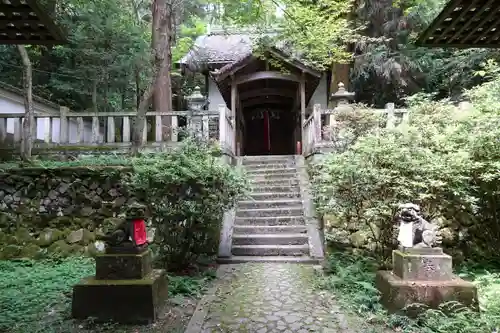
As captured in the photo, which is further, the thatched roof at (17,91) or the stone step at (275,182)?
the thatched roof at (17,91)

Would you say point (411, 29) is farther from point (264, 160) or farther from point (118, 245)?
point (118, 245)

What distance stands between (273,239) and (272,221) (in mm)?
759

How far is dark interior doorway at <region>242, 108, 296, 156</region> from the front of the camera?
17.8m

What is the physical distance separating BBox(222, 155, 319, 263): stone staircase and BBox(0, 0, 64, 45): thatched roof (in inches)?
188

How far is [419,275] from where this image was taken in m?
4.67

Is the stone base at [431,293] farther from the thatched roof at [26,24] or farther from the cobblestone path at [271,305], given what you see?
the thatched roof at [26,24]

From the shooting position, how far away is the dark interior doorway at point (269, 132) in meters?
17.8

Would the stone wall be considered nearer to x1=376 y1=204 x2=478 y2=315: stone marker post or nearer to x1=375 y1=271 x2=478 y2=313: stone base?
x1=376 y1=204 x2=478 y2=315: stone marker post

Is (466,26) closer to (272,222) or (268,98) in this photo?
(272,222)

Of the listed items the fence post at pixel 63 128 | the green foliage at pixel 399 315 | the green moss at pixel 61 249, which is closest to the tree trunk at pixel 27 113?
the fence post at pixel 63 128

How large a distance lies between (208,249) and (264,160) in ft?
15.9

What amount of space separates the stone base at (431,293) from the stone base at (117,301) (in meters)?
2.95

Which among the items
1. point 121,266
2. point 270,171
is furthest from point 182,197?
point 270,171

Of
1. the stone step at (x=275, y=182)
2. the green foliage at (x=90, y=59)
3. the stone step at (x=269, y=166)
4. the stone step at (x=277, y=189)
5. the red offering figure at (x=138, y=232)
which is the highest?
the green foliage at (x=90, y=59)
